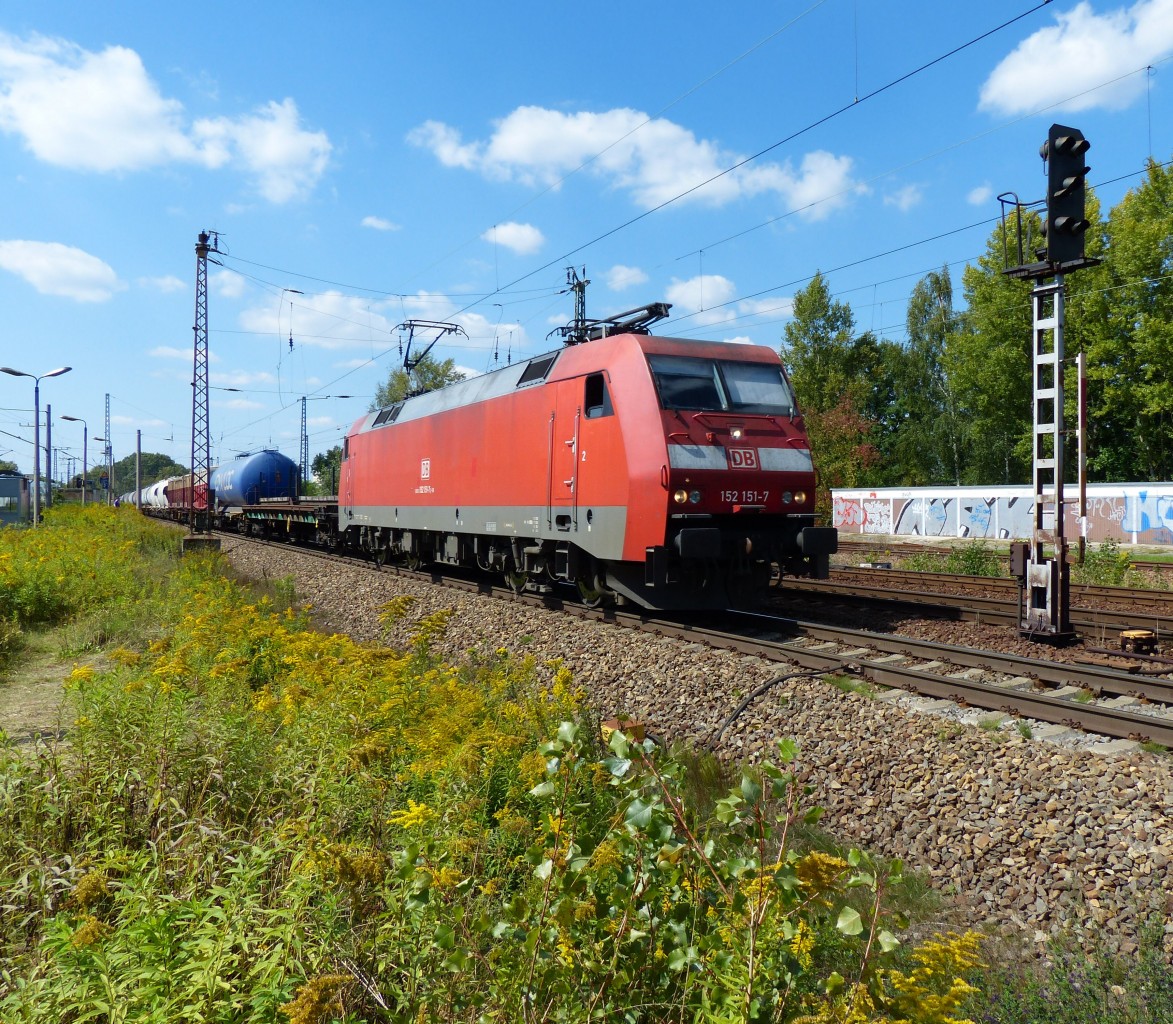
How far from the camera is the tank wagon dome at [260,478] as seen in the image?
34031 millimetres

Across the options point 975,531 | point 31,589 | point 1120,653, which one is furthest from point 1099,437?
point 31,589

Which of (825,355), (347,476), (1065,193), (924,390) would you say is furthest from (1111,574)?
(924,390)

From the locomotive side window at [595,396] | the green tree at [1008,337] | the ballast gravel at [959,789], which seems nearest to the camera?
the ballast gravel at [959,789]

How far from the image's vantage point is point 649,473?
973 centimetres

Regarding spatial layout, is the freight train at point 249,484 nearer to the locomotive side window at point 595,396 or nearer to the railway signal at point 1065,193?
the locomotive side window at point 595,396

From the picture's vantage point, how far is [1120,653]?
8344 mm

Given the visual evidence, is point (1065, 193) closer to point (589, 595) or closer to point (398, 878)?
point (589, 595)

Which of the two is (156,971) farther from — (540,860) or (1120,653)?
(1120,653)

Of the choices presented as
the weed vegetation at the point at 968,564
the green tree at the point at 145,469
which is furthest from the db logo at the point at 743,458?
the green tree at the point at 145,469

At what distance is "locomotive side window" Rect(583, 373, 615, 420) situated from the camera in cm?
1076

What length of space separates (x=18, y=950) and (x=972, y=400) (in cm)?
4867

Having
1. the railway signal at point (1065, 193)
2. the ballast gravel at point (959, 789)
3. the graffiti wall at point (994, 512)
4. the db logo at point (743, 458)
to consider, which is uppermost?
the railway signal at point (1065, 193)

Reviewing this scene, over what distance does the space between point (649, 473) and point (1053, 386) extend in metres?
4.56

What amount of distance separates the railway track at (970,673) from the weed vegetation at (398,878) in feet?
7.45
